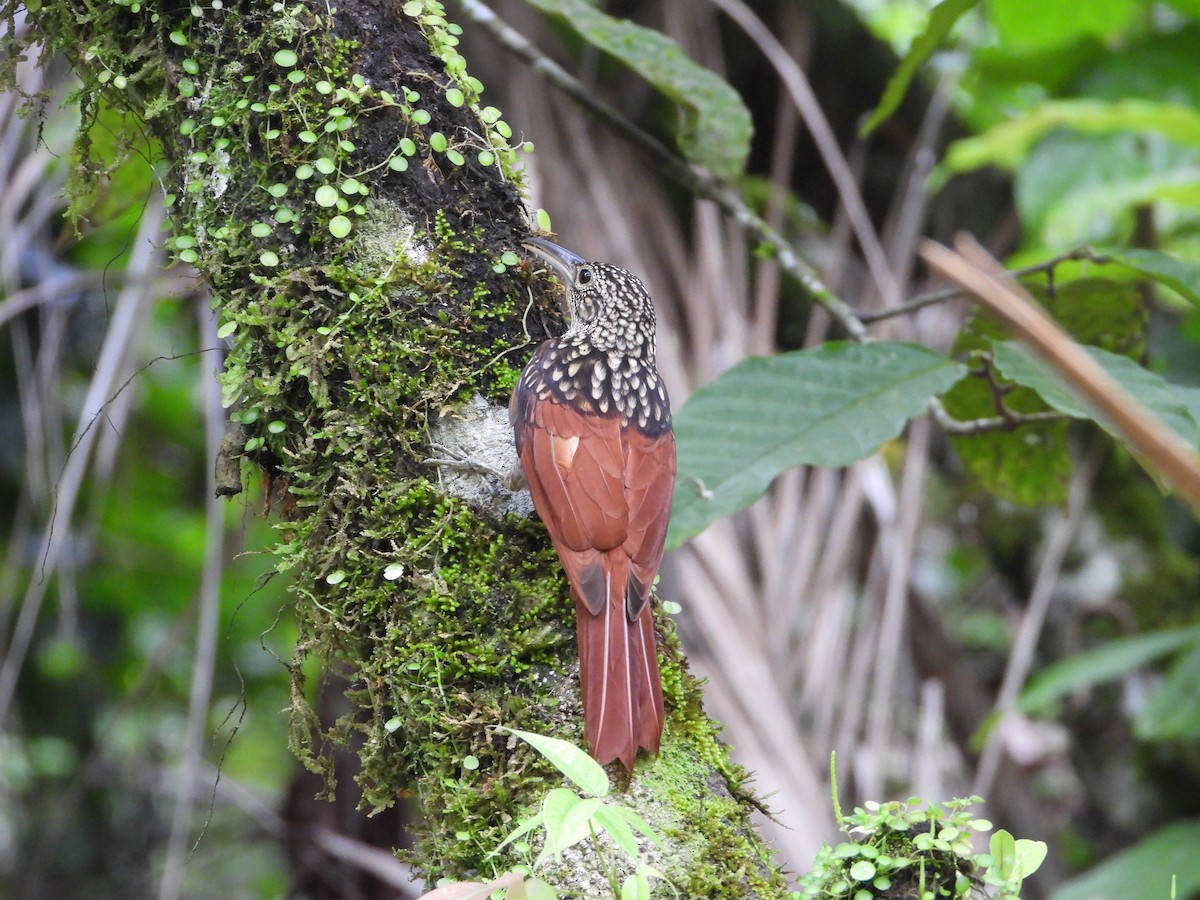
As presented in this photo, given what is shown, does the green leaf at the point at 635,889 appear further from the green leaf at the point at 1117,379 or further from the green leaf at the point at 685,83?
the green leaf at the point at 685,83

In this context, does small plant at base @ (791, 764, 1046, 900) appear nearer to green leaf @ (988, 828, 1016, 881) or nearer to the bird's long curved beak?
green leaf @ (988, 828, 1016, 881)

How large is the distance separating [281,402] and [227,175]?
40 cm

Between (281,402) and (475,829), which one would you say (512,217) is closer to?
(281,402)

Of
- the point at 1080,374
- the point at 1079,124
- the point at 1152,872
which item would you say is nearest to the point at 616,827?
the point at 1080,374

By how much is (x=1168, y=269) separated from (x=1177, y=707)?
1.78 meters

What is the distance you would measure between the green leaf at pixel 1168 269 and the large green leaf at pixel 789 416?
474mm

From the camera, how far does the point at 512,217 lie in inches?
82.8

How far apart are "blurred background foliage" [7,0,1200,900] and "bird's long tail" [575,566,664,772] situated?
→ 1294 mm

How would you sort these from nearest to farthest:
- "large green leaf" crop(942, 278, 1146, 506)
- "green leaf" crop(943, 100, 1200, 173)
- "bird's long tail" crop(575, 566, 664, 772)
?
1. "bird's long tail" crop(575, 566, 664, 772)
2. "large green leaf" crop(942, 278, 1146, 506)
3. "green leaf" crop(943, 100, 1200, 173)

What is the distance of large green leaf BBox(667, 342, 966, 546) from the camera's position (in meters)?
2.32

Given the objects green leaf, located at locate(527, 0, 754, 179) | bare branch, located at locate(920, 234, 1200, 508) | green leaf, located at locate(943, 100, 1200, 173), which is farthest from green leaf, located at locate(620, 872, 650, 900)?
green leaf, located at locate(943, 100, 1200, 173)

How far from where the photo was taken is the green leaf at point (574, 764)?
1339 millimetres

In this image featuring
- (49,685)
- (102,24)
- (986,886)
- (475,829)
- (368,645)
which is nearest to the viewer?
(986,886)

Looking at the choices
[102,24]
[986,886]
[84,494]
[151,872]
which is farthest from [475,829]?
[151,872]
